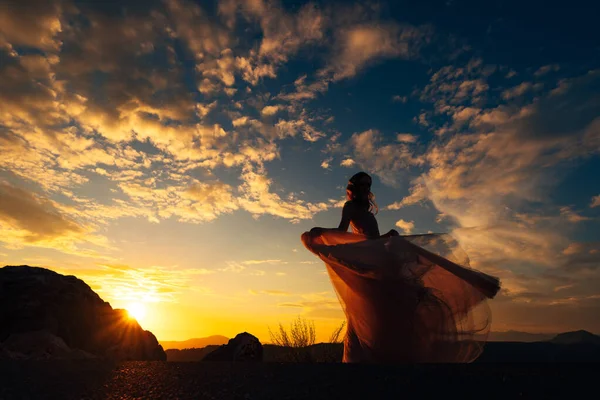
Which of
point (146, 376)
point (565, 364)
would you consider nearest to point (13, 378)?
point (146, 376)

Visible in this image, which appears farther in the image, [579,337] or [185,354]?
[579,337]

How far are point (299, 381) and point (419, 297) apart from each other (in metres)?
2.80

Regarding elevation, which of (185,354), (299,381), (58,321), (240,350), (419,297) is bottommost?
(299,381)

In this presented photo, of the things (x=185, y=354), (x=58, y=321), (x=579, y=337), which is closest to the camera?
(x=58, y=321)

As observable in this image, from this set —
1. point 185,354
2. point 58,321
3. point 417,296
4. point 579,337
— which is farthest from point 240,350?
point 579,337

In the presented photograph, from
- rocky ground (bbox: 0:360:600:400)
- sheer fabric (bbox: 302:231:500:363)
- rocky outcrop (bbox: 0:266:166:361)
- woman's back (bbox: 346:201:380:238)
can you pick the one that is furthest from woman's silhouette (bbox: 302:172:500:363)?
rocky outcrop (bbox: 0:266:166:361)

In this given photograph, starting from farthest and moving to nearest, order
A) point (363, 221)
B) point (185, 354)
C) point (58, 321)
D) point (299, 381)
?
point (185, 354) → point (58, 321) → point (363, 221) → point (299, 381)

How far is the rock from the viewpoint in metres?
9.31

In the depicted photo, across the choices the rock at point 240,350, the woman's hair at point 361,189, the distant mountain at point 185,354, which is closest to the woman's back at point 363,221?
the woman's hair at point 361,189

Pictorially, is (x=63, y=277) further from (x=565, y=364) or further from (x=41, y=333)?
(x=565, y=364)

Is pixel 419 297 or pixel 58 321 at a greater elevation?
pixel 58 321

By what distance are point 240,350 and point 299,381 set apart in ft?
22.9

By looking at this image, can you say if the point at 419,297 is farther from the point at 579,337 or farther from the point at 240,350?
the point at 579,337

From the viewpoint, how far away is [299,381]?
113 inches
